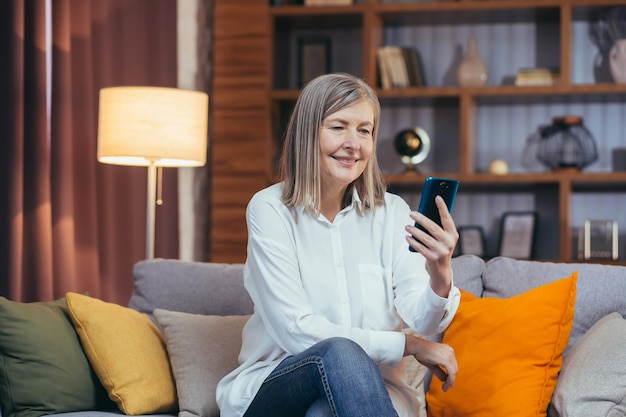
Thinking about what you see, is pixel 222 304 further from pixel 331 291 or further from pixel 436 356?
pixel 436 356

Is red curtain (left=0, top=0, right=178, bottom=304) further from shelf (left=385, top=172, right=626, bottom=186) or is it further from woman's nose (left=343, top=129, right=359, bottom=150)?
woman's nose (left=343, top=129, right=359, bottom=150)

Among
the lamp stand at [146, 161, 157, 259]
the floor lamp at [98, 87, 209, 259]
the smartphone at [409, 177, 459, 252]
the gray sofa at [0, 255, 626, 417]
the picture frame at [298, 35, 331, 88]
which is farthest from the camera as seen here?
the picture frame at [298, 35, 331, 88]

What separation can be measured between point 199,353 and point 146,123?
3.65 ft

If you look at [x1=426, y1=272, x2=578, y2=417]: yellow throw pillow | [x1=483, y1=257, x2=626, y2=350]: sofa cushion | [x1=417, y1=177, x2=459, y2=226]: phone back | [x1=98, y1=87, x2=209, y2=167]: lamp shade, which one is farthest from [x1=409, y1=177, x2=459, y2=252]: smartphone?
[x1=98, y1=87, x2=209, y2=167]: lamp shade

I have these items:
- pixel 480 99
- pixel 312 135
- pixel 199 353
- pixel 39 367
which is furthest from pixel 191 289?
pixel 480 99

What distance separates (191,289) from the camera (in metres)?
2.78

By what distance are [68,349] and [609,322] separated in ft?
4.54

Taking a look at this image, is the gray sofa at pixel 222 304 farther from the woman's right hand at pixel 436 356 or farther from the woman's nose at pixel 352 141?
the woman's nose at pixel 352 141

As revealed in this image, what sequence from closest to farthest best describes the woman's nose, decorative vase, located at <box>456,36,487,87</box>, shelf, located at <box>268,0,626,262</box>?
the woman's nose < shelf, located at <box>268,0,626,262</box> < decorative vase, located at <box>456,36,487,87</box>

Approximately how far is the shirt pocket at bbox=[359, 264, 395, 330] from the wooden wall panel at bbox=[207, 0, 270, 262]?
7.16 ft

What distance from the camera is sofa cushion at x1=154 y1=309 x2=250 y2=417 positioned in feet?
7.78

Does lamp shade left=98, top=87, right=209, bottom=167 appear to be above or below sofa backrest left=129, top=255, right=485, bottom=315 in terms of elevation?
above

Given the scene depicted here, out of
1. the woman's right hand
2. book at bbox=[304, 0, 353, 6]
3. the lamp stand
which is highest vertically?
book at bbox=[304, 0, 353, 6]

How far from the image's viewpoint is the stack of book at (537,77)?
414cm
